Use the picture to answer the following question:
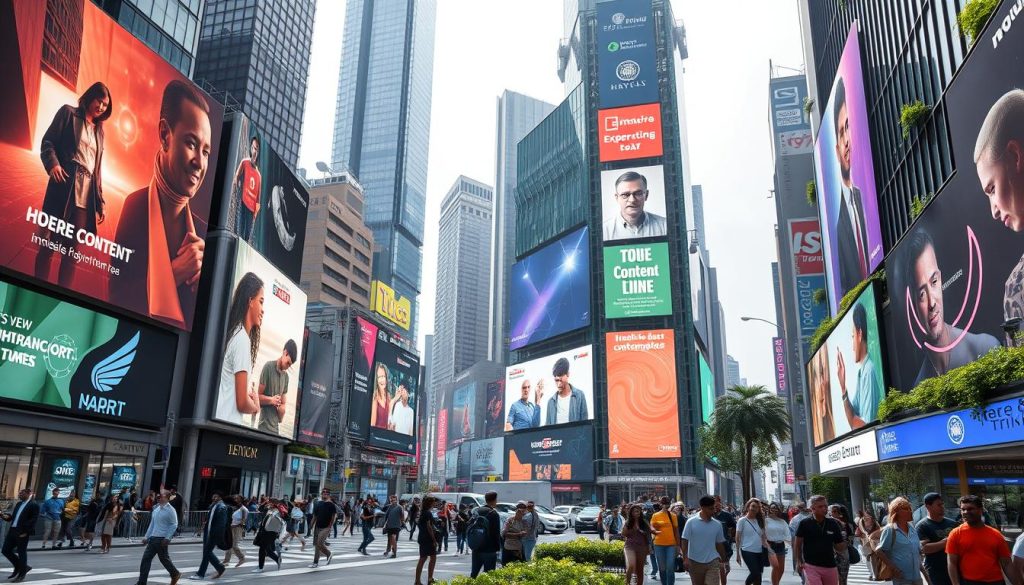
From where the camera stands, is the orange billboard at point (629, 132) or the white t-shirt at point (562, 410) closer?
the white t-shirt at point (562, 410)

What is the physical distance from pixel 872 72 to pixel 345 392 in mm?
57659

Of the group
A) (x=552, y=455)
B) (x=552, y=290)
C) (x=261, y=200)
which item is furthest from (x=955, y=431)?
(x=552, y=290)

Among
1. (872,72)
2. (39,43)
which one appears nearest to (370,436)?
(39,43)

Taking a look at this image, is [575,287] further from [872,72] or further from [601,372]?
[872,72]

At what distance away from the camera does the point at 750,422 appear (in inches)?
1738

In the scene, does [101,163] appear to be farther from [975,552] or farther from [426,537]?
[975,552]

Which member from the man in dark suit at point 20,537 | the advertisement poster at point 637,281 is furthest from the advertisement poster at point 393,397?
the man in dark suit at point 20,537

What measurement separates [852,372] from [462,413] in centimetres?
13625

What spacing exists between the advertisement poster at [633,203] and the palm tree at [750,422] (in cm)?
4261

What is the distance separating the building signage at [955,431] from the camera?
14.5 metres

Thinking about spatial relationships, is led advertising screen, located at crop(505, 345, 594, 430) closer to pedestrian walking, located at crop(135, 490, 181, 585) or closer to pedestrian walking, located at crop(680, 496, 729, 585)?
pedestrian walking, located at crop(135, 490, 181, 585)

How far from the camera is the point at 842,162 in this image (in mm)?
31703

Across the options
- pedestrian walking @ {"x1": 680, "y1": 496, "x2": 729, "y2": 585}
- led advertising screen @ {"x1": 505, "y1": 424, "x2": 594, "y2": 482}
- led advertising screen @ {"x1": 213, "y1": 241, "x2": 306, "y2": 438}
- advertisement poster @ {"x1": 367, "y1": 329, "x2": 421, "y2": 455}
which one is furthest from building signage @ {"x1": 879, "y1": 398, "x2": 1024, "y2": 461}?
led advertising screen @ {"x1": 505, "y1": 424, "x2": 594, "y2": 482}

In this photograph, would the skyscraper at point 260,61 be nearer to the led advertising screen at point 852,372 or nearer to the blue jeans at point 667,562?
the led advertising screen at point 852,372
